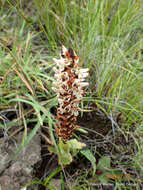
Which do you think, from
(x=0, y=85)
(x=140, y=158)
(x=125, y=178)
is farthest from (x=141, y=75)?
(x=0, y=85)

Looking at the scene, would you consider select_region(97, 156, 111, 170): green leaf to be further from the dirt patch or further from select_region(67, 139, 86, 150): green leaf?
the dirt patch

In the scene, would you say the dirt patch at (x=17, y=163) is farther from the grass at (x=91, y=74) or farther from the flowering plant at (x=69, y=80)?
the flowering plant at (x=69, y=80)

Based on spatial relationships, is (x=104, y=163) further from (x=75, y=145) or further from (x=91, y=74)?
(x=91, y=74)

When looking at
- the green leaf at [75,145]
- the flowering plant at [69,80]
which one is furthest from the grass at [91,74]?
the flowering plant at [69,80]

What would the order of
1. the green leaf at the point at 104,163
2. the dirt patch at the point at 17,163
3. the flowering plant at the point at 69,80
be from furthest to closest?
the green leaf at the point at 104,163
the dirt patch at the point at 17,163
the flowering plant at the point at 69,80

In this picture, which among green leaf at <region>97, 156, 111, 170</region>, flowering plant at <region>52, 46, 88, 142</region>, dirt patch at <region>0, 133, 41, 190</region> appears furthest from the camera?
green leaf at <region>97, 156, 111, 170</region>

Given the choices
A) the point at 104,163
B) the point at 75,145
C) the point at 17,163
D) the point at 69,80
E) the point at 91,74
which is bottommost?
the point at 104,163

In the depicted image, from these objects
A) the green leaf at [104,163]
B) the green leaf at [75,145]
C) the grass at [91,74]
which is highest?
the grass at [91,74]

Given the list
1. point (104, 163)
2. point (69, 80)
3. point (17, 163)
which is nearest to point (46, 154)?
point (17, 163)

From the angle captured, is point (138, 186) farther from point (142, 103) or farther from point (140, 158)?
point (142, 103)

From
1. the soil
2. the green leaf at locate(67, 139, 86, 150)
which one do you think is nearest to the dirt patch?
the soil

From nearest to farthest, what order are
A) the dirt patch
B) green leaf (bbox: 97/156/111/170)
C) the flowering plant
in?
the flowering plant, the dirt patch, green leaf (bbox: 97/156/111/170)
